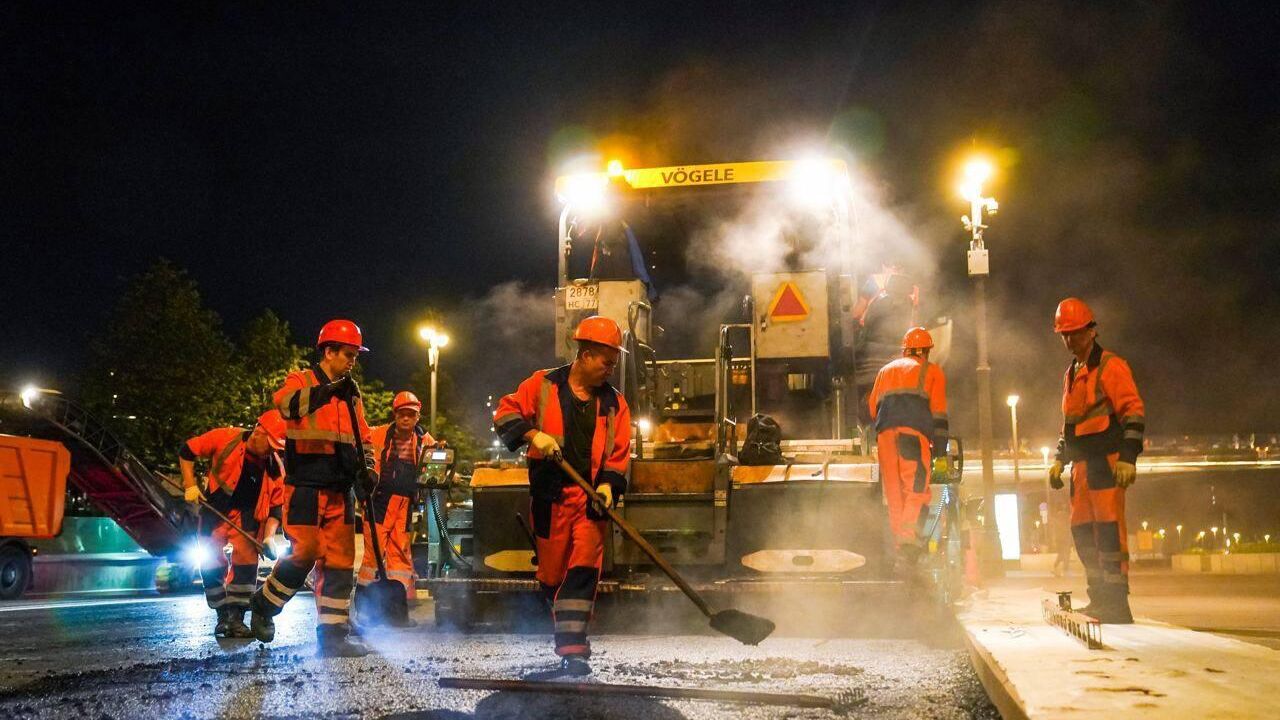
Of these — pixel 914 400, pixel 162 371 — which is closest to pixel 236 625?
pixel 914 400

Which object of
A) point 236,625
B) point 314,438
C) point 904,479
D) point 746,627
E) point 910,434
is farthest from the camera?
point 910,434

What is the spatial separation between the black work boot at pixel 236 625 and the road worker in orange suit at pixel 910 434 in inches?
171

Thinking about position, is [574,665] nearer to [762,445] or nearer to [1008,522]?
[762,445]

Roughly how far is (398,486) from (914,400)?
14.0ft

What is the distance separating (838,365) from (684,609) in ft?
8.74

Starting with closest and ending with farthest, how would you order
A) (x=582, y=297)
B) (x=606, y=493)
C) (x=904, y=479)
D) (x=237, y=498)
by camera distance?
(x=606, y=493) < (x=904, y=479) < (x=237, y=498) < (x=582, y=297)

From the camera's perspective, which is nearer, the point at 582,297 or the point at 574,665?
the point at 574,665

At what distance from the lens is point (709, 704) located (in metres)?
4.21

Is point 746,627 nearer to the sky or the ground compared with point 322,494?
nearer to the ground

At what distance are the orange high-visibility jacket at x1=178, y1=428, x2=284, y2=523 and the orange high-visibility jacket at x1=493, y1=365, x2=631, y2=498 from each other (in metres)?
2.80

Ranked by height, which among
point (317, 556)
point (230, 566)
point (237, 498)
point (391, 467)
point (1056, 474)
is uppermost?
point (391, 467)

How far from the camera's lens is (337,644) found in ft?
19.7

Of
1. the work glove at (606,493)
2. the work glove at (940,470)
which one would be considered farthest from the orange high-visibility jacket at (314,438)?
the work glove at (940,470)

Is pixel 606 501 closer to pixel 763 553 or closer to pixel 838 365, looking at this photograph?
pixel 763 553
